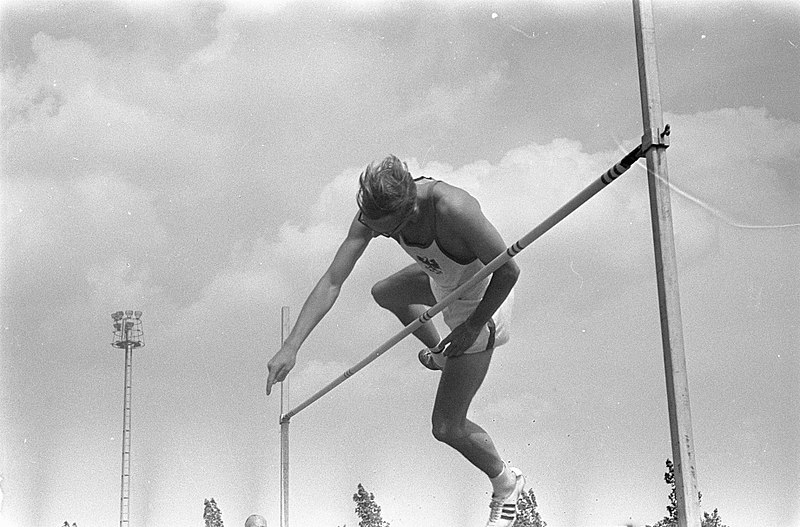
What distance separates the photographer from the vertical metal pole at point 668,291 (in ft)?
7.71

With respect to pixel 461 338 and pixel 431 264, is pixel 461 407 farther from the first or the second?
pixel 431 264

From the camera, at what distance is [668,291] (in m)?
2.43

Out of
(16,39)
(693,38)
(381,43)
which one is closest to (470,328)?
(693,38)

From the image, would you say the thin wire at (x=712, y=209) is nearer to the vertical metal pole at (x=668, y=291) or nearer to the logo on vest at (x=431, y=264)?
the vertical metal pole at (x=668, y=291)

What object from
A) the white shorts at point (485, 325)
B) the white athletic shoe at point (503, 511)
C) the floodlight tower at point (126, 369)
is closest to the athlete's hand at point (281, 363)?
the white shorts at point (485, 325)

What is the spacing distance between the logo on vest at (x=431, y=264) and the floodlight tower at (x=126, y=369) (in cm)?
906

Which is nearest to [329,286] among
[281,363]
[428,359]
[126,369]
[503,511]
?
[281,363]

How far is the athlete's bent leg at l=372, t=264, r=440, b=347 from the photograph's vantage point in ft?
13.9

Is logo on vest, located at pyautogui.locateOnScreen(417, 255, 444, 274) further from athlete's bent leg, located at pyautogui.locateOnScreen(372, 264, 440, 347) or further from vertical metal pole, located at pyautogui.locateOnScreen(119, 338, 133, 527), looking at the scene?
vertical metal pole, located at pyautogui.locateOnScreen(119, 338, 133, 527)

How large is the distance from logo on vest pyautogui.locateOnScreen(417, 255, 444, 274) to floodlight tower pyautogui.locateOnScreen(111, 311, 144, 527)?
9063 millimetres

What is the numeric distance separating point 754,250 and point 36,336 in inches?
415

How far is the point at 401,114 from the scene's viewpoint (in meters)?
9.11

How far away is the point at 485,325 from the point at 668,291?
1.42 metres

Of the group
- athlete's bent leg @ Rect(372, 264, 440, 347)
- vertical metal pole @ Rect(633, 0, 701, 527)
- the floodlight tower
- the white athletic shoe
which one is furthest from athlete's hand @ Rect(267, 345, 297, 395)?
the floodlight tower
